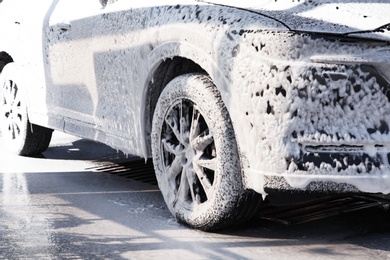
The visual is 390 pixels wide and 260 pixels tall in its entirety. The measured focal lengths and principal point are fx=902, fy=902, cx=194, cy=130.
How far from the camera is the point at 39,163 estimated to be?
24.1 ft

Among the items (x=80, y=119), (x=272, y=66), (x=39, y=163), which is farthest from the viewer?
(x=39, y=163)

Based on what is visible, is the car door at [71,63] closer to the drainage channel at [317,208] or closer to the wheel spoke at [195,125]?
the wheel spoke at [195,125]

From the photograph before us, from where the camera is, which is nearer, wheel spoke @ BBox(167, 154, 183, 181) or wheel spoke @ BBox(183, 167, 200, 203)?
wheel spoke @ BBox(183, 167, 200, 203)

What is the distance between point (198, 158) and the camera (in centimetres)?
479

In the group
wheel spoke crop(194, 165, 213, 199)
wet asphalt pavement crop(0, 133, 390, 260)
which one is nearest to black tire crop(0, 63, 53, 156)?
wet asphalt pavement crop(0, 133, 390, 260)

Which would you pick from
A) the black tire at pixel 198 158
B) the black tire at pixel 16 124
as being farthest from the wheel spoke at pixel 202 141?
the black tire at pixel 16 124

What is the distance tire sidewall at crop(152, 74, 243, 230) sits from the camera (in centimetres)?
451

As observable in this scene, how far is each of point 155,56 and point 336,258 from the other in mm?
1539

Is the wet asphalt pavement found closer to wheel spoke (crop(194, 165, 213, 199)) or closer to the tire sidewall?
the tire sidewall

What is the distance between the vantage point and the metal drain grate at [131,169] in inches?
261

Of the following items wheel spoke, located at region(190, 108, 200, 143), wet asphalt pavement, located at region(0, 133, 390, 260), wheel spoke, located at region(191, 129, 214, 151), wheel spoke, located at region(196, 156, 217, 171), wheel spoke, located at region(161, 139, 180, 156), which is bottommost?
wet asphalt pavement, located at region(0, 133, 390, 260)

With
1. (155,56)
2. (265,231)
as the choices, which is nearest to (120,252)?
(265,231)

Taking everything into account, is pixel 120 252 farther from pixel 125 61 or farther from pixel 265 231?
pixel 125 61

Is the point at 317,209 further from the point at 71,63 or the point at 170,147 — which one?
the point at 71,63
